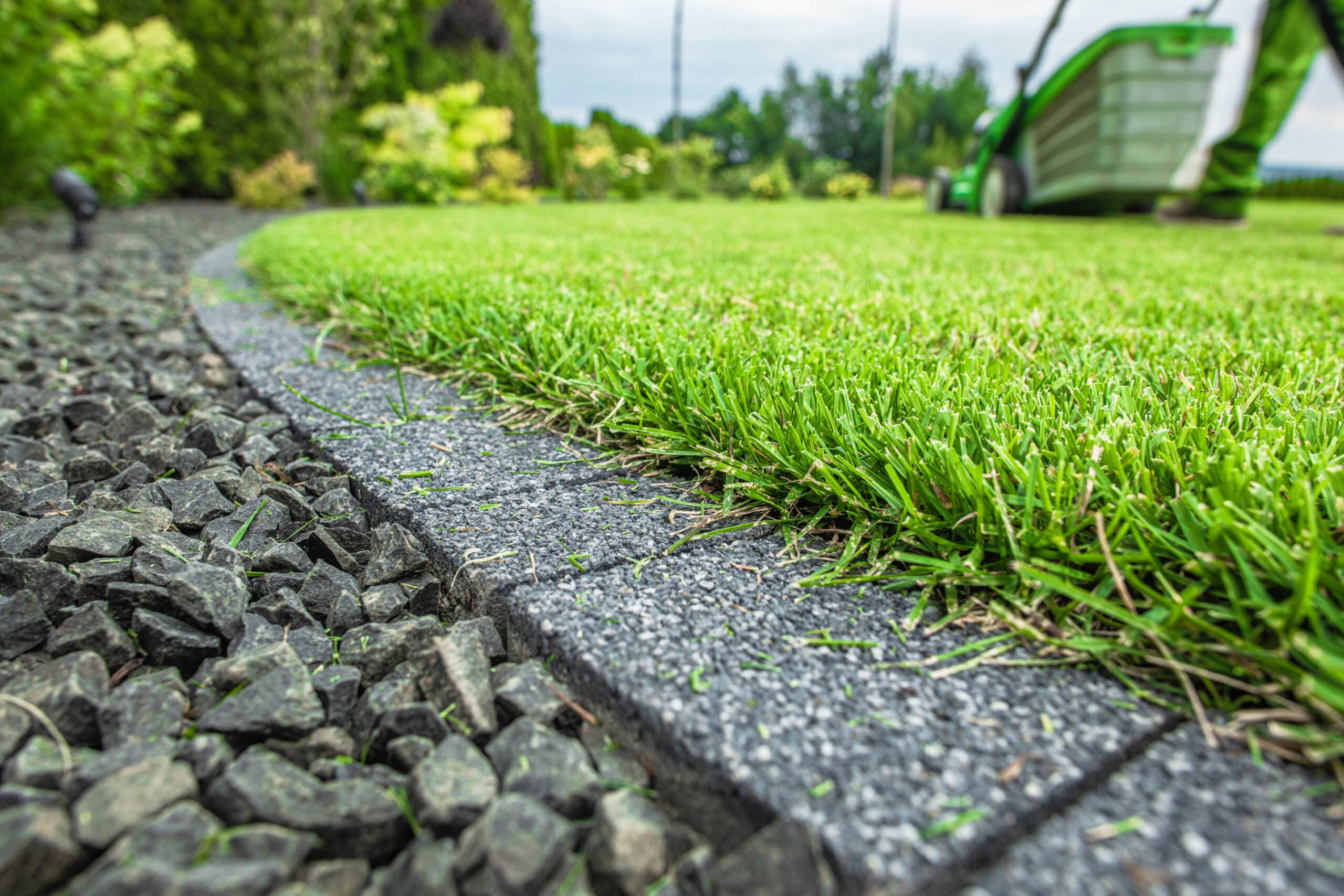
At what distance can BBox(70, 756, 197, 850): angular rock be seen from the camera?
2.16ft

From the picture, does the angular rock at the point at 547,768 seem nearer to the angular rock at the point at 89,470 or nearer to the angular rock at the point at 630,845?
the angular rock at the point at 630,845

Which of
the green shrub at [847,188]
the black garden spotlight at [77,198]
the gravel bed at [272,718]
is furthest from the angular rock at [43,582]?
the green shrub at [847,188]

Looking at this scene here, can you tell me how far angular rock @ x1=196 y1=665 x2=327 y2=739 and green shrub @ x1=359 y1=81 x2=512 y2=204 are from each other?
401 inches

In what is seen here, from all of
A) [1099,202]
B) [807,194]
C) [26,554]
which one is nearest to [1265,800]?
[26,554]

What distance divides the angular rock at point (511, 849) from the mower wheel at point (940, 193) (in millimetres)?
10821

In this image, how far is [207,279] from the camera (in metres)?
3.58

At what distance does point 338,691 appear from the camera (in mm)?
882

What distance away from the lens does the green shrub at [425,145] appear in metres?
9.98

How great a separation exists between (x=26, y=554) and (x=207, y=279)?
2.85 metres

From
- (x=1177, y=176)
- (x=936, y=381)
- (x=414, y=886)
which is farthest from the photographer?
(x=1177, y=176)

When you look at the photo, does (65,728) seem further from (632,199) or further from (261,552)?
(632,199)

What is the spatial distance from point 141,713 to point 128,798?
6.1 inches

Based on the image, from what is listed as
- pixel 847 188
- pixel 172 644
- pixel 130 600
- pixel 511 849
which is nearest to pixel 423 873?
pixel 511 849

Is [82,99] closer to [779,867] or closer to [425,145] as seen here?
[425,145]
